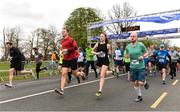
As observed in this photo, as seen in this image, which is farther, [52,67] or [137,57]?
[52,67]

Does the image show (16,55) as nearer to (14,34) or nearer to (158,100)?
(158,100)

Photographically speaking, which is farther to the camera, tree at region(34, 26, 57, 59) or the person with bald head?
tree at region(34, 26, 57, 59)

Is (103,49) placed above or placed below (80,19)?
below

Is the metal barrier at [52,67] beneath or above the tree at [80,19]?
beneath

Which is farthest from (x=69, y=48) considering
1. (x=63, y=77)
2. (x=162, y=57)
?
(x=162, y=57)

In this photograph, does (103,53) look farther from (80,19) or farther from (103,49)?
(80,19)

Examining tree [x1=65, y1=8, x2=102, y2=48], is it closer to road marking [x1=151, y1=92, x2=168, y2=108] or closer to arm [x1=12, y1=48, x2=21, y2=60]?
arm [x1=12, y1=48, x2=21, y2=60]

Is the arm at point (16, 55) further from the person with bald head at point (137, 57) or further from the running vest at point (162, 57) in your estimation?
the person with bald head at point (137, 57)

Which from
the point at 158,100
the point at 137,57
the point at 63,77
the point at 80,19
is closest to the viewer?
the point at 137,57

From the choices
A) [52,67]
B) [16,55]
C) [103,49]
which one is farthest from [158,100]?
[52,67]

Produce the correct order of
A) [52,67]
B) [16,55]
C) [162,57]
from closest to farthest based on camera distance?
1. [16,55]
2. [162,57]
3. [52,67]

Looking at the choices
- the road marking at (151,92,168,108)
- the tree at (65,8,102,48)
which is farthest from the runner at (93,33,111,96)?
the tree at (65,8,102,48)

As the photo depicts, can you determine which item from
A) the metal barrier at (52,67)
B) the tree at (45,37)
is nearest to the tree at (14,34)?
the tree at (45,37)

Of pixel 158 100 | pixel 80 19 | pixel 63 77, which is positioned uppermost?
pixel 80 19
